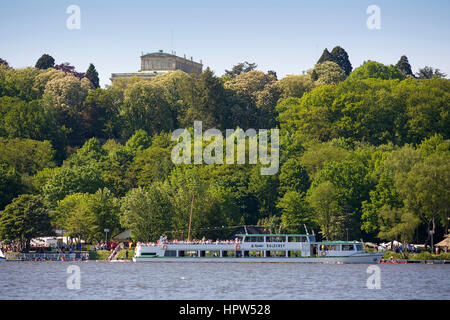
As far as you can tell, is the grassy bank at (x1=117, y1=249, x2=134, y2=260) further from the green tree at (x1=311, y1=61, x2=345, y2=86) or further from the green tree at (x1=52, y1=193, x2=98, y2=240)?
the green tree at (x1=311, y1=61, x2=345, y2=86)

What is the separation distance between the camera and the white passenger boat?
104 m

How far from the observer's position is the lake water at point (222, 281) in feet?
229

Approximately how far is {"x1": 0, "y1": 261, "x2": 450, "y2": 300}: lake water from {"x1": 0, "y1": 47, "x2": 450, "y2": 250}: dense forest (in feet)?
47.5

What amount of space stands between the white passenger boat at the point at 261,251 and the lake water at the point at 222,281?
3.12 m

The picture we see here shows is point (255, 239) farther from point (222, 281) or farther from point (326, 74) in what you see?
point (326, 74)

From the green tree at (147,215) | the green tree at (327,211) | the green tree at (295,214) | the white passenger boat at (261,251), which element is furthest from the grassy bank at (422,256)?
the green tree at (147,215)

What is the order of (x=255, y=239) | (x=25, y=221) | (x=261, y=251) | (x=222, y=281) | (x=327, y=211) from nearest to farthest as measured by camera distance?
1. (x=222, y=281)
2. (x=255, y=239)
3. (x=261, y=251)
4. (x=25, y=221)
5. (x=327, y=211)

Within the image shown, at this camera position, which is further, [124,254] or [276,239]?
[124,254]

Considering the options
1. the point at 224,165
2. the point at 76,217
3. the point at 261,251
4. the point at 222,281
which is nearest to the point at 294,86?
the point at 224,165

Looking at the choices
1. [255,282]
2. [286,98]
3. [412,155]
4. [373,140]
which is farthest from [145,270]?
[286,98]

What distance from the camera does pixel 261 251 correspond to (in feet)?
352

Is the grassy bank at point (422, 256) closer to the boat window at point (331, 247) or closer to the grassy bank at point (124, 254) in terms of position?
the boat window at point (331, 247)

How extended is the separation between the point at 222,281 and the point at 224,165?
5574cm

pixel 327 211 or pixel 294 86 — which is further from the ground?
pixel 294 86
